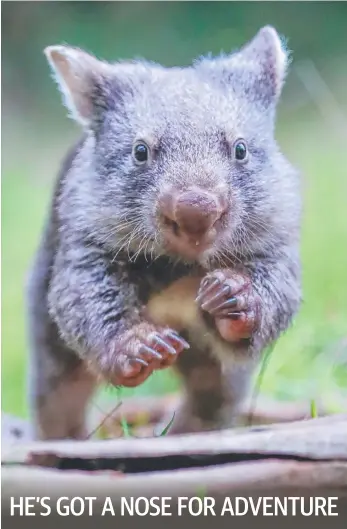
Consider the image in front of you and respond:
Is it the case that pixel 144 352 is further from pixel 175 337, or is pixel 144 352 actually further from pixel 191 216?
pixel 191 216

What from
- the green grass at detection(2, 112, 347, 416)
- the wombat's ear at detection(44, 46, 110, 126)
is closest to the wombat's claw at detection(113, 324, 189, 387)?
the green grass at detection(2, 112, 347, 416)

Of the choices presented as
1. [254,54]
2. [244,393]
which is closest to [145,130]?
[254,54]

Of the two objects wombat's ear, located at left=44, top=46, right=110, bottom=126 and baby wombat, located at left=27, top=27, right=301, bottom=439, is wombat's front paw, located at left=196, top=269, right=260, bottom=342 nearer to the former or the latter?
baby wombat, located at left=27, top=27, right=301, bottom=439

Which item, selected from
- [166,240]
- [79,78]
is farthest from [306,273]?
[79,78]

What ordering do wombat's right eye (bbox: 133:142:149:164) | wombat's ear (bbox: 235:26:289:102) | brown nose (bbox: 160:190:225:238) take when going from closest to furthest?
brown nose (bbox: 160:190:225:238) → wombat's right eye (bbox: 133:142:149:164) → wombat's ear (bbox: 235:26:289:102)

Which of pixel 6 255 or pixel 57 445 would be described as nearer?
pixel 57 445

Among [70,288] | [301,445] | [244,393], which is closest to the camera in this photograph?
[301,445]

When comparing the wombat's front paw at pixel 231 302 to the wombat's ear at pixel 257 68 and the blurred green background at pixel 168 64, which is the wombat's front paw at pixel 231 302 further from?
the wombat's ear at pixel 257 68

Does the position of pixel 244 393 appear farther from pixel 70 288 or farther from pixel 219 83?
pixel 219 83
